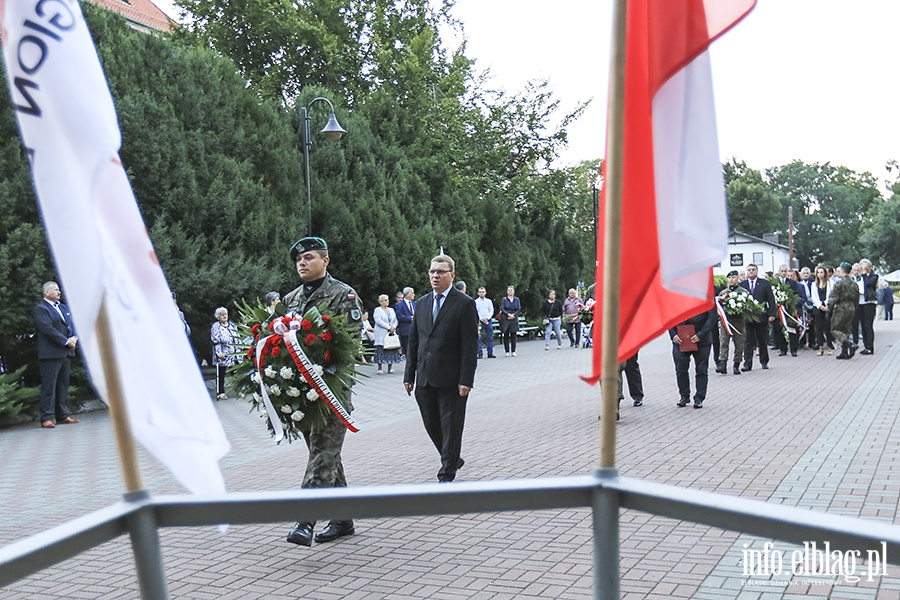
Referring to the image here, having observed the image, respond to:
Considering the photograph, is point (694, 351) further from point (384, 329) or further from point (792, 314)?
point (792, 314)

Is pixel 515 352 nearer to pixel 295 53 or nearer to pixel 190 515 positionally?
pixel 295 53

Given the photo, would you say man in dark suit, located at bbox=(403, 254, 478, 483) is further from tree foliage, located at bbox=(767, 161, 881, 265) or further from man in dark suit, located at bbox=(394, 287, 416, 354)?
tree foliage, located at bbox=(767, 161, 881, 265)

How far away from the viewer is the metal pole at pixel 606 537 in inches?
83.8

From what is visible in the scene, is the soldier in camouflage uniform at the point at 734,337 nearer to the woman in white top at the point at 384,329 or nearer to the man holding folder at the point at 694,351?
the man holding folder at the point at 694,351

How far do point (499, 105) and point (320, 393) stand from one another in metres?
30.5

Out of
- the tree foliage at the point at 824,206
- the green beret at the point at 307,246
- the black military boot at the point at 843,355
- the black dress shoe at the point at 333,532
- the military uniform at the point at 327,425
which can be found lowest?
the black dress shoe at the point at 333,532

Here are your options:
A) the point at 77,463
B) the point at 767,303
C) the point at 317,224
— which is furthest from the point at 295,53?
the point at 77,463

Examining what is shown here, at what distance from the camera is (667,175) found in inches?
96.1

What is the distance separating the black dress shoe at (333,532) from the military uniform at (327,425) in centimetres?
29

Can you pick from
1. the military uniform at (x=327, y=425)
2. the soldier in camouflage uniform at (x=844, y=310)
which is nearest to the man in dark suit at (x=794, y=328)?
the soldier in camouflage uniform at (x=844, y=310)

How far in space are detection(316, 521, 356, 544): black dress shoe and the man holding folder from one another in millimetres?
7605

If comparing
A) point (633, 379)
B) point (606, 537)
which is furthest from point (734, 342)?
point (606, 537)

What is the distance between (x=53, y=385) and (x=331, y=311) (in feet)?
29.2

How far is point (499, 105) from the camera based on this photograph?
116 ft
